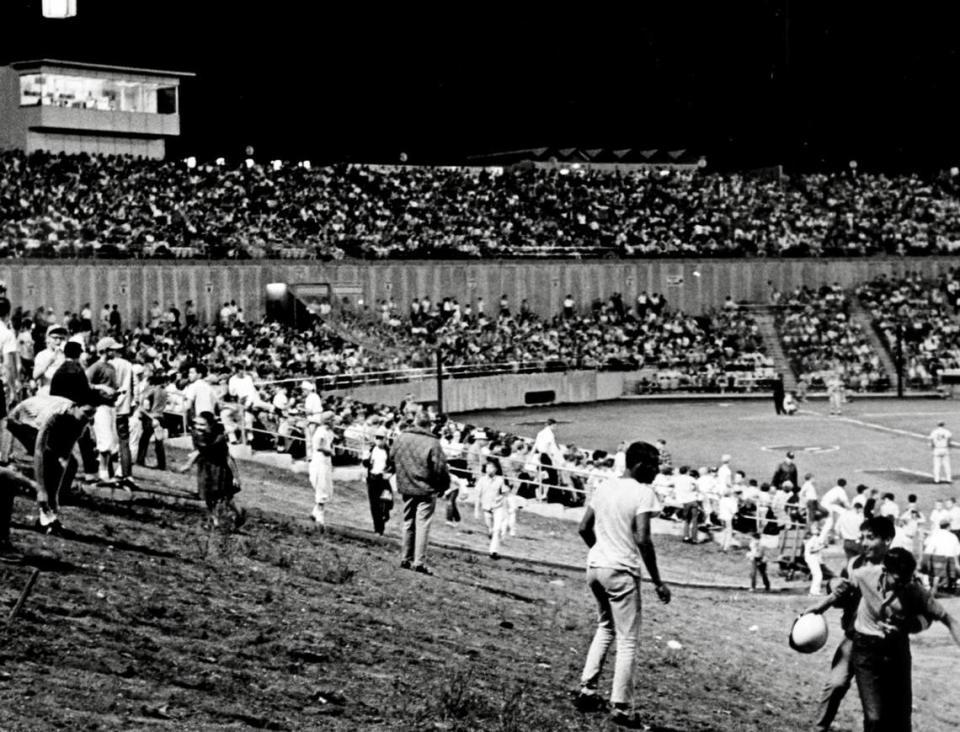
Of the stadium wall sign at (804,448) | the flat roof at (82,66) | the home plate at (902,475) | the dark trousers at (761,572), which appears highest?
the flat roof at (82,66)

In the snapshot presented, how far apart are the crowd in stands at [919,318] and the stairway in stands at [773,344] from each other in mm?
4061

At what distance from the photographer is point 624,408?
5525cm

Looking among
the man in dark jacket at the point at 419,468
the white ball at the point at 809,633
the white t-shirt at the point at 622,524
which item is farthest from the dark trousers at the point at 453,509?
the white ball at the point at 809,633

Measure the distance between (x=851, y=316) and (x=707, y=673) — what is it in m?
52.2

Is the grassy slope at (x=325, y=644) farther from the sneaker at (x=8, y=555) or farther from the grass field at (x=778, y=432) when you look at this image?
the grass field at (x=778, y=432)

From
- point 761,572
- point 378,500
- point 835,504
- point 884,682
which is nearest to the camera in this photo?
point 884,682

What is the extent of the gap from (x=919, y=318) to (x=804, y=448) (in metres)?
22.9

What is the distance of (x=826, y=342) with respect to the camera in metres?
62.1

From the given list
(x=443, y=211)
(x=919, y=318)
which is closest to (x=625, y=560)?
(x=443, y=211)

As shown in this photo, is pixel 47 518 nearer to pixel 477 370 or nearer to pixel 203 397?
pixel 203 397

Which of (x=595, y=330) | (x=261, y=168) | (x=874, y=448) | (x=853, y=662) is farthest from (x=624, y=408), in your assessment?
(x=853, y=662)

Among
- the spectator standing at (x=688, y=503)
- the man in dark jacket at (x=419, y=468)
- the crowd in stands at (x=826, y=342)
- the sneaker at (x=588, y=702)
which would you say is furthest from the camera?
the crowd in stands at (x=826, y=342)

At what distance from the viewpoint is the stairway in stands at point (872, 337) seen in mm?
61438

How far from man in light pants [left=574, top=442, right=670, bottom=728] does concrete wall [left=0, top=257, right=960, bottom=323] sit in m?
40.5
